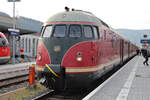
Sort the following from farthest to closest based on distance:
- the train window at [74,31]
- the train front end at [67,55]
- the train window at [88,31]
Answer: the train window at [88,31], the train window at [74,31], the train front end at [67,55]

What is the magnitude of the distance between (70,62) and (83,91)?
89.0 inches

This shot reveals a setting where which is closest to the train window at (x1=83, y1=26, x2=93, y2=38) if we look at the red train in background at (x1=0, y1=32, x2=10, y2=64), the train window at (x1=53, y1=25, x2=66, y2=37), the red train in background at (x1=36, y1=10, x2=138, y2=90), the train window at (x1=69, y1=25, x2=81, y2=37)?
the red train in background at (x1=36, y1=10, x2=138, y2=90)

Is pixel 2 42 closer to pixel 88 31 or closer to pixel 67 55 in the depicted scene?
pixel 88 31

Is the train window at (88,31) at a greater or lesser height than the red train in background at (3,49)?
greater

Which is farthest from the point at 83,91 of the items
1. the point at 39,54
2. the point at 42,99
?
the point at 39,54

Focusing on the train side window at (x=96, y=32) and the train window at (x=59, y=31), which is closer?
the train window at (x=59, y=31)

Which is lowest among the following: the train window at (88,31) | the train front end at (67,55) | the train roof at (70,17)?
the train front end at (67,55)

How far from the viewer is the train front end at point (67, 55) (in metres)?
7.79

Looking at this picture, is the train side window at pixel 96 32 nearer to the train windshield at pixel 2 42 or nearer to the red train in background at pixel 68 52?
the red train in background at pixel 68 52

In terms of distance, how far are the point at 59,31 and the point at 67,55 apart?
44.5 inches

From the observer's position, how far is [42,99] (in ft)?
26.6

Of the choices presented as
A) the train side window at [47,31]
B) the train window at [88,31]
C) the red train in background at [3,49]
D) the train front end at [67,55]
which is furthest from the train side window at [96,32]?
the red train in background at [3,49]

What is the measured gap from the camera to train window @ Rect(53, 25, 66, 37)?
27.2ft

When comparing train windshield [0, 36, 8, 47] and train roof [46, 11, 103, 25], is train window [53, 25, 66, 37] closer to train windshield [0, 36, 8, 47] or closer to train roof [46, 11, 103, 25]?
train roof [46, 11, 103, 25]
